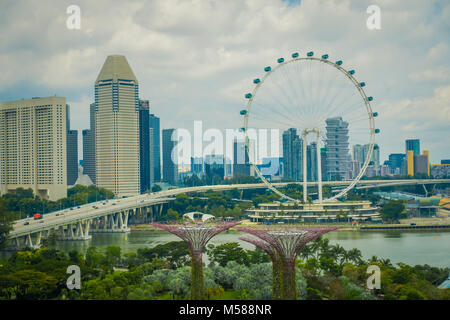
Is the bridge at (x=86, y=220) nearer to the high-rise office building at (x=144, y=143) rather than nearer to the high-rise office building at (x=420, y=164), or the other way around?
the high-rise office building at (x=144, y=143)

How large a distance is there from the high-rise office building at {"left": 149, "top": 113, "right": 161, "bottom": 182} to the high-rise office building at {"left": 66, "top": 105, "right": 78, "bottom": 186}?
1322 centimetres

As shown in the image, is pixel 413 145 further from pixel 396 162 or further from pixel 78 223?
pixel 78 223

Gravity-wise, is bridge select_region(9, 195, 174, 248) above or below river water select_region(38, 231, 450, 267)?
above

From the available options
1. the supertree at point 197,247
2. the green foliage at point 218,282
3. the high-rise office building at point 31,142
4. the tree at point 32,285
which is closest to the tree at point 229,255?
the green foliage at point 218,282

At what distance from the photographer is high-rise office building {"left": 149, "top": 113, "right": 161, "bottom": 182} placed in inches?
3600

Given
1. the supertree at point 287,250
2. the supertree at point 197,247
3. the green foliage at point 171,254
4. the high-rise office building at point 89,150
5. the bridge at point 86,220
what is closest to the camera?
the supertree at point 287,250

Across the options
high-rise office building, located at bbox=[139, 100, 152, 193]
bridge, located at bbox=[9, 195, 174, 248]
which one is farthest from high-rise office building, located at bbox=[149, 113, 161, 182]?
bridge, located at bbox=[9, 195, 174, 248]

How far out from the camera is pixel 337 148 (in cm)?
8388

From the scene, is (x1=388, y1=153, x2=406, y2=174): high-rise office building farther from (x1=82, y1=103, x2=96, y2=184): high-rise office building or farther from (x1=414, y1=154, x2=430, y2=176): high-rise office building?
(x1=82, y1=103, x2=96, y2=184): high-rise office building

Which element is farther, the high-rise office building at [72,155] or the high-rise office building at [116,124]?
the high-rise office building at [72,155]

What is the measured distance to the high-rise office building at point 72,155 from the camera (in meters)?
86.7

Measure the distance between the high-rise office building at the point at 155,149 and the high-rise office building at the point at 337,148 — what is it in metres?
30.9
